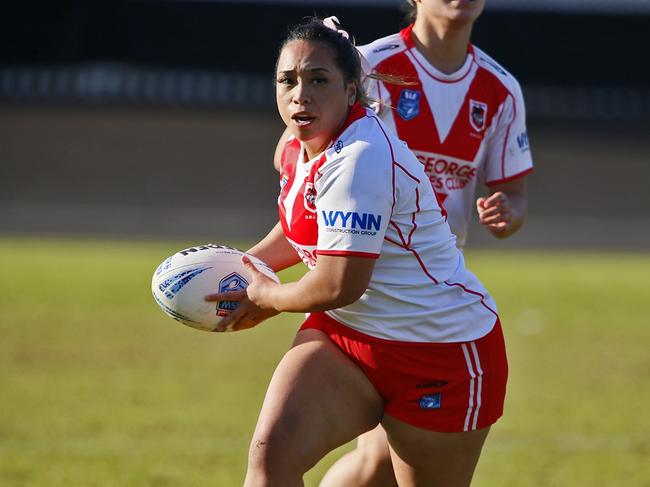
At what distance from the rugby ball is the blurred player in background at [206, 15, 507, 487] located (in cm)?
4

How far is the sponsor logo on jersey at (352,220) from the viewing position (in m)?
3.47

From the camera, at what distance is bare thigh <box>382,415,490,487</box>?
380cm

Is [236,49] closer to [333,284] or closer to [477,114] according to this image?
[477,114]

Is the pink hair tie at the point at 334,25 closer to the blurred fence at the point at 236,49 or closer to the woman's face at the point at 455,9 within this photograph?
the woman's face at the point at 455,9

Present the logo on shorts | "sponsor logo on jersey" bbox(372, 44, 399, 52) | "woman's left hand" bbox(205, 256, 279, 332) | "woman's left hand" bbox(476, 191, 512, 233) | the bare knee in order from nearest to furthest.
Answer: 1. the bare knee
2. the logo on shorts
3. "woman's left hand" bbox(205, 256, 279, 332)
4. "woman's left hand" bbox(476, 191, 512, 233)
5. "sponsor logo on jersey" bbox(372, 44, 399, 52)

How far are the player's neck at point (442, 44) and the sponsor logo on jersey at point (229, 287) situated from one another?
126 centimetres

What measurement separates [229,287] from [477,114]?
1.32 metres

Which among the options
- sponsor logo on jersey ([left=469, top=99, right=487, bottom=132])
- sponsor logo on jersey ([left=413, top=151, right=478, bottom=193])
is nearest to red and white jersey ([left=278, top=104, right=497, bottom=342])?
sponsor logo on jersey ([left=413, top=151, right=478, bottom=193])

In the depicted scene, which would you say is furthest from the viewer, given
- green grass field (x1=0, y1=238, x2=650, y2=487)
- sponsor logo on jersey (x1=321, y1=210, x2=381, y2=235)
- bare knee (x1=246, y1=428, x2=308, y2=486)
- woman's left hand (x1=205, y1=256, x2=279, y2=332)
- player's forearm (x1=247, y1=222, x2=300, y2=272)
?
green grass field (x1=0, y1=238, x2=650, y2=487)

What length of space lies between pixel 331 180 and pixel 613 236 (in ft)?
58.0

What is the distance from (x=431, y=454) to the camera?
150 inches

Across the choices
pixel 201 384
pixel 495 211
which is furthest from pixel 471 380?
pixel 201 384

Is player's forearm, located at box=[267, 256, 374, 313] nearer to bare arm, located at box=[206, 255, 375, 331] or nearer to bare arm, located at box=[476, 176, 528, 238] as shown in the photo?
bare arm, located at box=[206, 255, 375, 331]

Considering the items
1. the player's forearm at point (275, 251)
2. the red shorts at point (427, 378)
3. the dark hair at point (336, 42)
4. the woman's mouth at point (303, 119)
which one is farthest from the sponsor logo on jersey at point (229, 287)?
the dark hair at point (336, 42)
